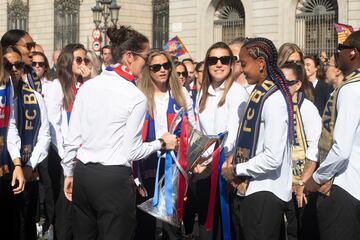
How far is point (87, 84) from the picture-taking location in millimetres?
4926

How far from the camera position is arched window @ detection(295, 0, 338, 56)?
22.0m

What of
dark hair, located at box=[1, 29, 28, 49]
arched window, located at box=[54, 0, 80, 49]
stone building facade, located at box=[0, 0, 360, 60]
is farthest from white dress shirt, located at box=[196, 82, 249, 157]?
arched window, located at box=[54, 0, 80, 49]

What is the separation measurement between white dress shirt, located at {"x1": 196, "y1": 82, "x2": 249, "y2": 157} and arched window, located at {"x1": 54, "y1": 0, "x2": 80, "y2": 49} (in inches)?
1085

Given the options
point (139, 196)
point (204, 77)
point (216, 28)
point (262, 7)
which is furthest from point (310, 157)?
Result: point (216, 28)

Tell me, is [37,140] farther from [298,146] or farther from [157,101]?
[298,146]

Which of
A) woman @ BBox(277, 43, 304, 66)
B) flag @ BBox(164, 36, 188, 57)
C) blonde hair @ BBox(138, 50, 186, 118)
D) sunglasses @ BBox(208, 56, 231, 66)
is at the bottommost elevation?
blonde hair @ BBox(138, 50, 186, 118)

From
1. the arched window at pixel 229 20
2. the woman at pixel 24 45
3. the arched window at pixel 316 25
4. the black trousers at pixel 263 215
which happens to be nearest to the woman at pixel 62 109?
the woman at pixel 24 45

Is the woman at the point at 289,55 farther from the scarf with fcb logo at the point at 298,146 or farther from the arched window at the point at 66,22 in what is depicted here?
the arched window at the point at 66,22

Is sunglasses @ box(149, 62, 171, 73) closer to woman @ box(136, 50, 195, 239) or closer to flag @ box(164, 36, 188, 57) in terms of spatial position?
woman @ box(136, 50, 195, 239)

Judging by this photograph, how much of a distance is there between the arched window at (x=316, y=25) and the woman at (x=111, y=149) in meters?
17.8

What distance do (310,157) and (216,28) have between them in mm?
20940

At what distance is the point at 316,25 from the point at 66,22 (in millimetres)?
15539

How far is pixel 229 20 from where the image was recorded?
2605 cm

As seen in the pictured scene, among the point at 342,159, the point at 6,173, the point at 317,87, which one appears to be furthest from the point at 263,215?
the point at 317,87
